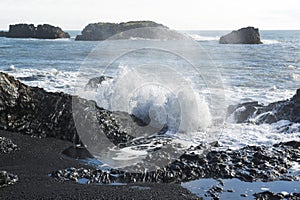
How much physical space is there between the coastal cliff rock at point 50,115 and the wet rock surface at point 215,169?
85.2 inches

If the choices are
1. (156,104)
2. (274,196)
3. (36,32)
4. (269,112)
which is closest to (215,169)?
(274,196)

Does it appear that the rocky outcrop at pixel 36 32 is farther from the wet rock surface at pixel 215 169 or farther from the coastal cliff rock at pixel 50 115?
the wet rock surface at pixel 215 169

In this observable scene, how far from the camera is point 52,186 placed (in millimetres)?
6375

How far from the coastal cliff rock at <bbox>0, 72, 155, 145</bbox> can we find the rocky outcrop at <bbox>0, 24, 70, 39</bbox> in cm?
8568

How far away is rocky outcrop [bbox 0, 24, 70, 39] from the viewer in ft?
305

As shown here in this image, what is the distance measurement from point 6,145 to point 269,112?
808 cm

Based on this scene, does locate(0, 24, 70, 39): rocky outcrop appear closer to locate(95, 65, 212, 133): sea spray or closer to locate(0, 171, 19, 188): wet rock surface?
locate(95, 65, 212, 133): sea spray

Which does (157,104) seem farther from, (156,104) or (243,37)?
(243,37)

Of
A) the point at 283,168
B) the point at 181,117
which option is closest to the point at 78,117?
the point at 181,117

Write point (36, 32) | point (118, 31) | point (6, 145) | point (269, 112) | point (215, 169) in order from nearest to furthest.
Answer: point (215, 169)
point (6, 145)
point (269, 112)
point (36, 32)
point (118, 31)

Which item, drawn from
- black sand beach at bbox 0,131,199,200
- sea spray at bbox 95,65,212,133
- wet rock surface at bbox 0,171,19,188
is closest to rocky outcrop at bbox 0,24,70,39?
sea spray at bbox 95,65,212,133

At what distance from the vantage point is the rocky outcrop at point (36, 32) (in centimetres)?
9296

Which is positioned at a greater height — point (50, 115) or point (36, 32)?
point (36, 32)

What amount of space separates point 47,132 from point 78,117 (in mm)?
823
